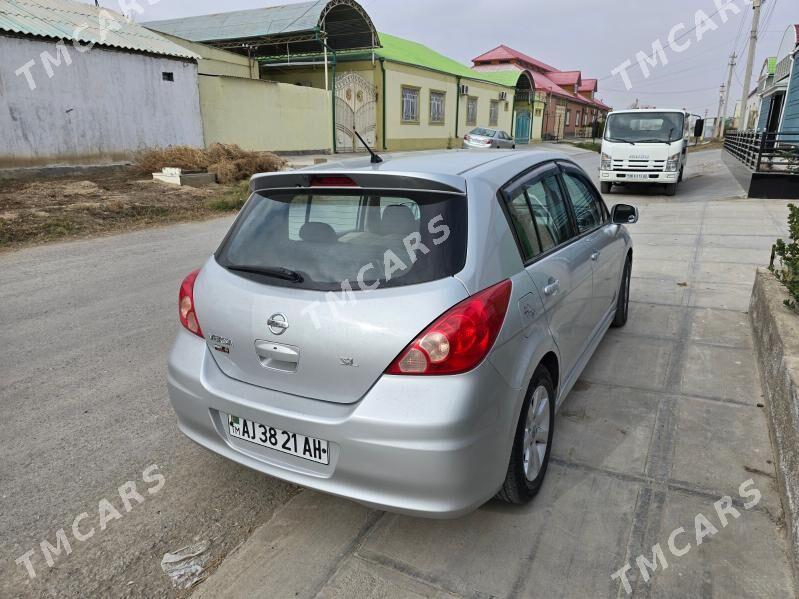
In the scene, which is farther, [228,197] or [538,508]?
[228,197]

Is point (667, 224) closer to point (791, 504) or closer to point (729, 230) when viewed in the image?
point (729, 230)

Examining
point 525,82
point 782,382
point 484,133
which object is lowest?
point 782,382

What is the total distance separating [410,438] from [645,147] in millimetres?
13934

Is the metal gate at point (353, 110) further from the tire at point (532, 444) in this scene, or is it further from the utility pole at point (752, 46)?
the tire at point (532, 444)

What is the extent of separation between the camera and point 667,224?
10312 mm

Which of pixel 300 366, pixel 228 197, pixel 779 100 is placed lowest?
pixel 228 197

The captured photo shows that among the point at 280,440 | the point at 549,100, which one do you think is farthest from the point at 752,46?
the point at 280,440

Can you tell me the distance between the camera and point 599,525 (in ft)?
8.32

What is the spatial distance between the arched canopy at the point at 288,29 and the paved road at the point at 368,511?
20.9 metres

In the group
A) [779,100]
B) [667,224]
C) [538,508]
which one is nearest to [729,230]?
[667,224]

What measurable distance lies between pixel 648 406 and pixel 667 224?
25.3 ft

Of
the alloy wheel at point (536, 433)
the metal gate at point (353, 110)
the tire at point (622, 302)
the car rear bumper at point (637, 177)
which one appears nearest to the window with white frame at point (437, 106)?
the metal gate at point (353, 110)

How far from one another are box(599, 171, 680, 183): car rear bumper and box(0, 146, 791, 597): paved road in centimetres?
1002

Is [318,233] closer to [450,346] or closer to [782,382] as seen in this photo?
[450,346]
